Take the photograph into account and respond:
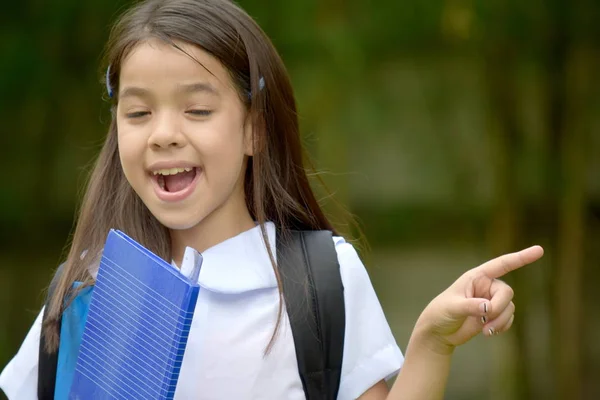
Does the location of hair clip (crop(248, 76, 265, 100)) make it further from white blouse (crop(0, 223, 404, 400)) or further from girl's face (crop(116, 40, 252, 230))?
white blouse (crop(0, 223, 404, 400))

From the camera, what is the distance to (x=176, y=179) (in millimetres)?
1326

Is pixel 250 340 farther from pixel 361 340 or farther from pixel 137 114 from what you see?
pixel 137 114

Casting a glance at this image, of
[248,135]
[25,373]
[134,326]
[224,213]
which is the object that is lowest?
[25,373]

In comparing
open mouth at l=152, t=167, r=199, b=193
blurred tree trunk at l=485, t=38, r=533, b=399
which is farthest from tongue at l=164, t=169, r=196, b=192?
blurred tree trunk at l=485, t=38, r=533, b=399

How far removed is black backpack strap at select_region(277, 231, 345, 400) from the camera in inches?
50.5

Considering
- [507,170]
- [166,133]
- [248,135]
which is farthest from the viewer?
[507,170]

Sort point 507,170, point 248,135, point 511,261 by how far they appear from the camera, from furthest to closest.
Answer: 1. point 507,170
2. point 248,135
3. point 511,261

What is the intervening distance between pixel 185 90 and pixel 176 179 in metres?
0.13

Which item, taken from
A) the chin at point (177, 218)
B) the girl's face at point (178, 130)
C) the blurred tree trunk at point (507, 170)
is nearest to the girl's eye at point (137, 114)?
the girl's face at point (178, 130)

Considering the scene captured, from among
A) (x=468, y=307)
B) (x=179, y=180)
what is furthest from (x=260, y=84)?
(x=468, y=307)

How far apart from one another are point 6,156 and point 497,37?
1.53 meters

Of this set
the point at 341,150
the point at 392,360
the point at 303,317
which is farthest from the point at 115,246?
the point at 341,150

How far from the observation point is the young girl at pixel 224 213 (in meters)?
1.28

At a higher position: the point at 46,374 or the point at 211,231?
the point at 211,231
